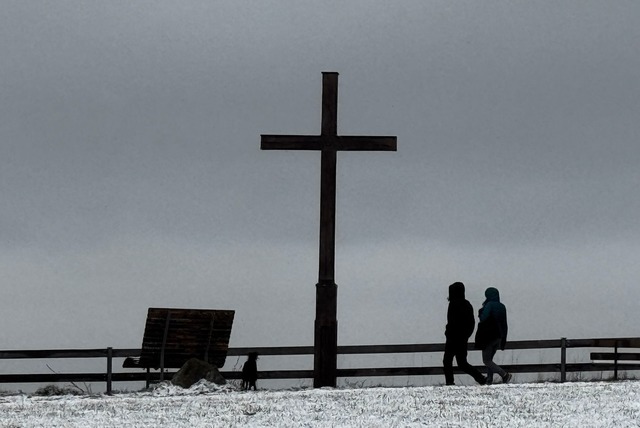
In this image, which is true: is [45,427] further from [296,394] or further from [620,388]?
[620,388]

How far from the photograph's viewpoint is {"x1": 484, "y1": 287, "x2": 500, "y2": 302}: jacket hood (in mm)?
20547

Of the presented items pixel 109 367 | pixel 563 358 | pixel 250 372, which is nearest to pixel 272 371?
pixel 250 372

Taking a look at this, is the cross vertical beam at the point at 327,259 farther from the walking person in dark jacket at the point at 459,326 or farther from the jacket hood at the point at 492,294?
the jacket hood at the point at 492,294

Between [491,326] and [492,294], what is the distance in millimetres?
554

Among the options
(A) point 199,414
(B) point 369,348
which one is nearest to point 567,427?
(A) point 199,414

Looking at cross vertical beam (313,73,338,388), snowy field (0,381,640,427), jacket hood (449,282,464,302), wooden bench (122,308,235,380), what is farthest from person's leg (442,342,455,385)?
wooden bench (122,308,235,380)

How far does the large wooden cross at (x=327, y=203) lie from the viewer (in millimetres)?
20219

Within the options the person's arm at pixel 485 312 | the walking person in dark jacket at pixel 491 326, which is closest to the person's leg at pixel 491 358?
the walking person in dark jacket at pixel 491 326

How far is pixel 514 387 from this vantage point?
1900cm

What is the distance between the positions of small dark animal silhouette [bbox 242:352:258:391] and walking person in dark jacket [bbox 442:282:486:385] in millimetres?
A: 3417

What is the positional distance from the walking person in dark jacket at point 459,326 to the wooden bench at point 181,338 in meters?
4.51

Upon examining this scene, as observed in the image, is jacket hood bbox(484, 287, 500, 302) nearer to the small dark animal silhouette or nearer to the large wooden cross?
the large wooden cross

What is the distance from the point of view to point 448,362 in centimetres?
2033

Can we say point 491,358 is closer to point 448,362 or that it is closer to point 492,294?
point 448,362
